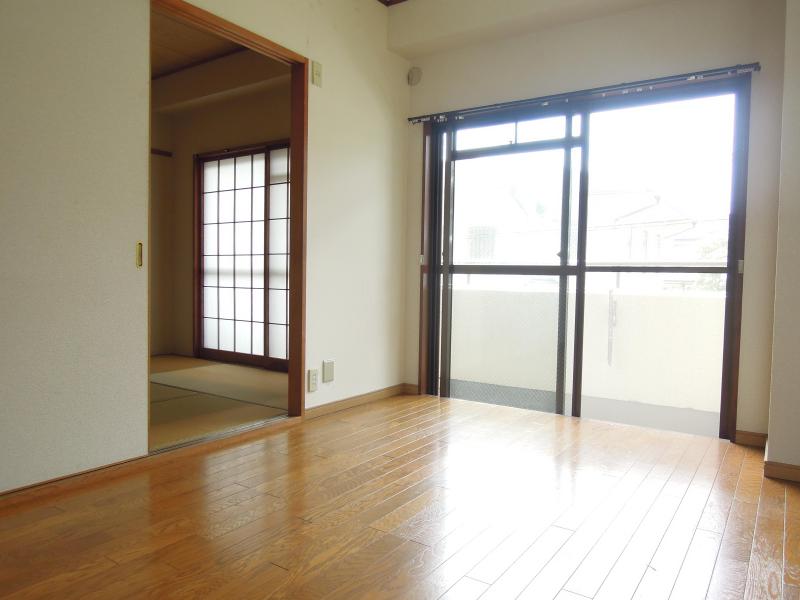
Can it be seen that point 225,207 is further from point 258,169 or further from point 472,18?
point 472,18

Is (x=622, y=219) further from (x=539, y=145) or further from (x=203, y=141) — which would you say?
(x=203, y=141)

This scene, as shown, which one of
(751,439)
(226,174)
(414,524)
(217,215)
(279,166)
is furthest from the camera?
(217,215)

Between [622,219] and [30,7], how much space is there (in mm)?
3365

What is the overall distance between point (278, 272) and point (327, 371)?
6.81ft

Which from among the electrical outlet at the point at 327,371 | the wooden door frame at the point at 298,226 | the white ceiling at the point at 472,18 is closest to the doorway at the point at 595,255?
the white ceiling at the point at 472,18

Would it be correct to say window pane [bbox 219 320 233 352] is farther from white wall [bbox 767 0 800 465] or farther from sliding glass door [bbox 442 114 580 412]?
white wall [bbox 767 0 800 465]

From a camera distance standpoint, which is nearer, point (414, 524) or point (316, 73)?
point (414, 524)

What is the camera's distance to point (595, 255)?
3838 mm

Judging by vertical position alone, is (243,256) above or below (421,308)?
above

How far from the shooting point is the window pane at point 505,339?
400 centimetres

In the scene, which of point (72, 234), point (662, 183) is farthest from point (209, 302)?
point (662, 183)

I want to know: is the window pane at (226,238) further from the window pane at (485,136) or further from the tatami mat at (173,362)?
the window pane at (485,136)

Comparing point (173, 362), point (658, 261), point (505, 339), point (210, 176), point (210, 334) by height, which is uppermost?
point (210, 176)

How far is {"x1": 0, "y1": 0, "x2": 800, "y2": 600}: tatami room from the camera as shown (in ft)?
6.55
